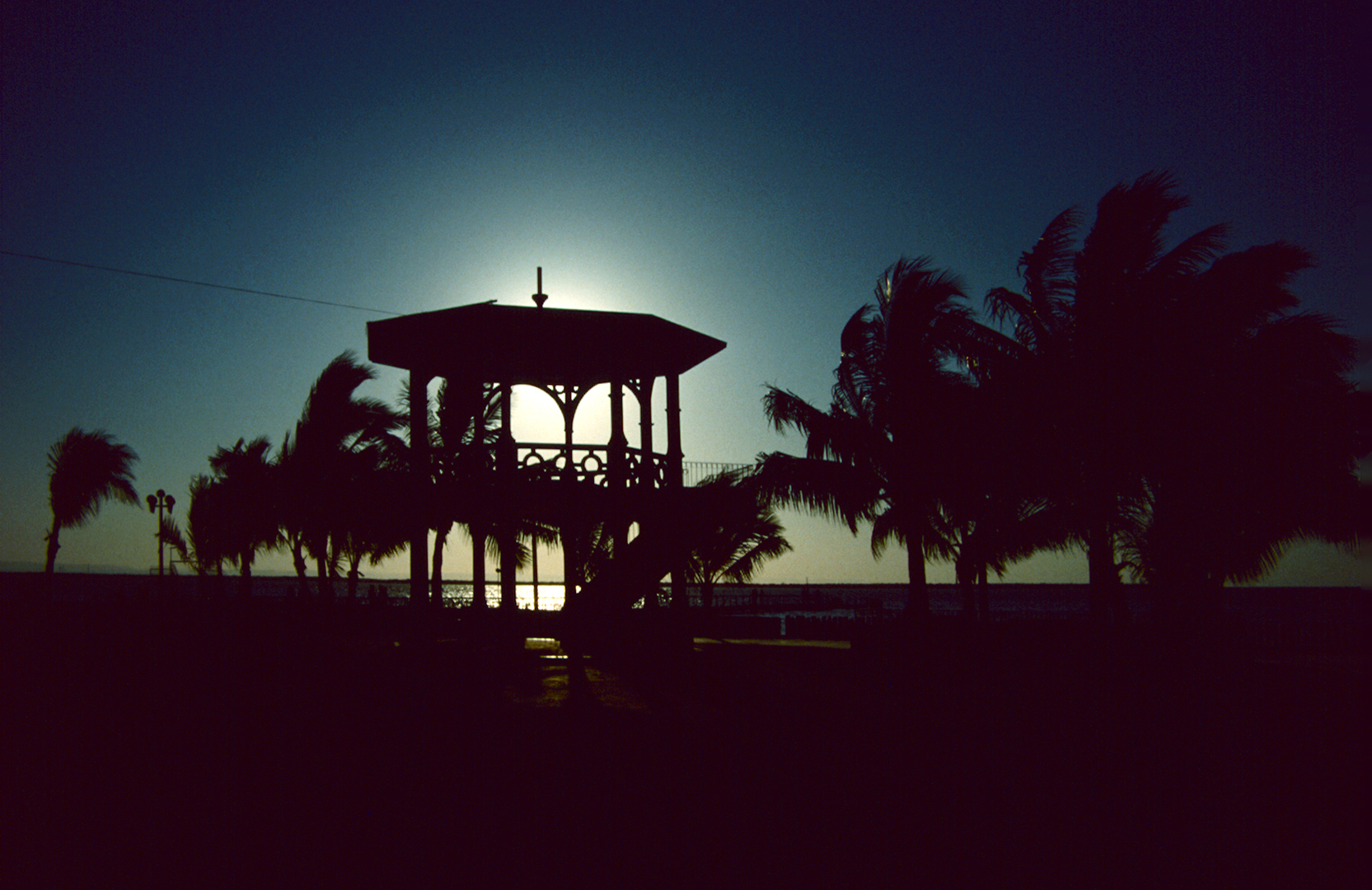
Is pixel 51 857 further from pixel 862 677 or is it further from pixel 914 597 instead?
pixel 914 597

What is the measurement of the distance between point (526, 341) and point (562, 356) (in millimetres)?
2029

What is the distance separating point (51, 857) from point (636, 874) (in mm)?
4701

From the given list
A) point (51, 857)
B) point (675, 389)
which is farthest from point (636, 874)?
point (675, 389)

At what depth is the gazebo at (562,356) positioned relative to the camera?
13734 mm

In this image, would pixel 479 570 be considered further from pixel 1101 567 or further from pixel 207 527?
pixel 207 527

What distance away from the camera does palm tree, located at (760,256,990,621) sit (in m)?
20.3

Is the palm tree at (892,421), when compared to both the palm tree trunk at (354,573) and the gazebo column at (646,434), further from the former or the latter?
the palm tree trunk at (354,573)

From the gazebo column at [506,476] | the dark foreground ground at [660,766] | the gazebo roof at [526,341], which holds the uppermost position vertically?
the gazebo roof at [526,341]

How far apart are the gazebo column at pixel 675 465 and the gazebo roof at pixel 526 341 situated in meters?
0.45

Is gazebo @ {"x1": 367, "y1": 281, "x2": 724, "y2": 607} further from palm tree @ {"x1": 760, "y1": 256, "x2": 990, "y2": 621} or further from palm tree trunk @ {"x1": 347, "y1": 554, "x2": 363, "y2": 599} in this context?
palm tree trunk @ {"x1": 347, "y1": 554, "x2": 363, "y2": 599}

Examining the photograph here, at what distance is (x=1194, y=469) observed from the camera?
50.6 ft

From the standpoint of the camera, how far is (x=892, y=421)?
20.5 meters

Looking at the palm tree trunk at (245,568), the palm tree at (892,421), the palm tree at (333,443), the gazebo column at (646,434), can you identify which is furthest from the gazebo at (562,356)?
the palm tree trunk at (245,568)

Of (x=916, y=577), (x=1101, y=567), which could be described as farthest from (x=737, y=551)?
(x=1101, y=567)
